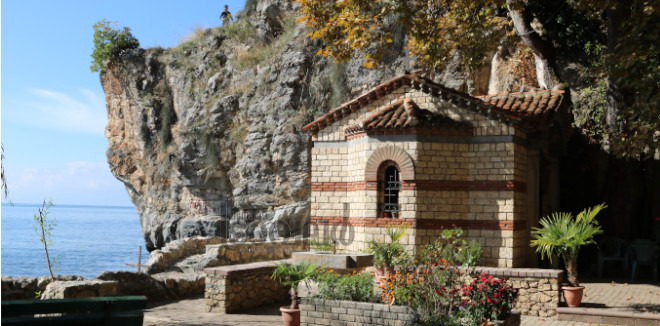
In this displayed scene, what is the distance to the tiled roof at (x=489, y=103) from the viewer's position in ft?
45.9

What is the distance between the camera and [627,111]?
15836 millimetres

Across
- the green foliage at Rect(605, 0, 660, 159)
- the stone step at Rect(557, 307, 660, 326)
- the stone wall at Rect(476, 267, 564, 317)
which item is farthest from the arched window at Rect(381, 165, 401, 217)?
the green foliage at Rect(605, 0, 660, 159)

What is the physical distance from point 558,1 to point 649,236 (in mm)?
9153

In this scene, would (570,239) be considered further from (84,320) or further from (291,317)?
(84,320)

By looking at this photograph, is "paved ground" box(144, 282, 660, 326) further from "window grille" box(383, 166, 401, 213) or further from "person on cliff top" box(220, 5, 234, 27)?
"person on cliff top" box(220, 5, 234, 27)

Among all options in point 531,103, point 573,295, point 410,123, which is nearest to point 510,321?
point 573,295

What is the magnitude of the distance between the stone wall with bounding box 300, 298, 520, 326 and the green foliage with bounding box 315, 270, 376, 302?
0.60 ft

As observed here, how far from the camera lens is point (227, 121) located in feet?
113

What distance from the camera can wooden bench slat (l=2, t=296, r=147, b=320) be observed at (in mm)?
6453

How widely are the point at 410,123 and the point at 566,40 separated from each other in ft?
37.5

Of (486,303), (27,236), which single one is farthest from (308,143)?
(27,236)

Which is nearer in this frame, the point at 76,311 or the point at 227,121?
the point at 76,311

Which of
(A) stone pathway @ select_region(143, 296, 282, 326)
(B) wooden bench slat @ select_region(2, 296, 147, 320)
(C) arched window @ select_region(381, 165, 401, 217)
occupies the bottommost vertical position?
(A) stone pathway @ select_region(143, 296, 282, 326)

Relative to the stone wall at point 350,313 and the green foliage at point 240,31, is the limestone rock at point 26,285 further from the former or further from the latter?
the green foliage at point 240,31
